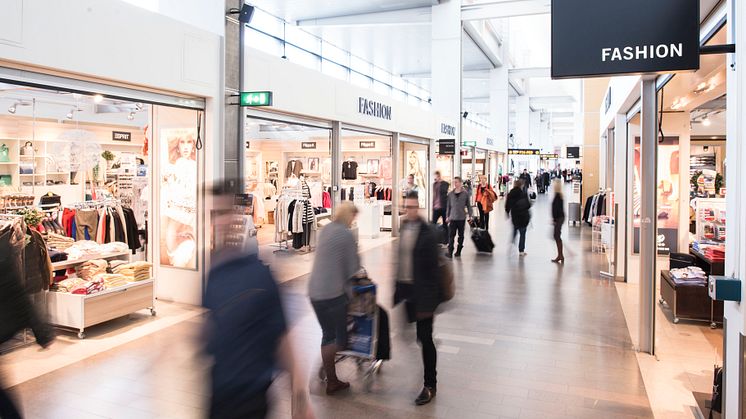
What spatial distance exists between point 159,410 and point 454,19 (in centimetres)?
1757

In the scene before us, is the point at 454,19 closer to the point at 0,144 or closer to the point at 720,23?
the point at 0,144

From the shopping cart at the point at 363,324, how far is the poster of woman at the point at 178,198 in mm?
3711

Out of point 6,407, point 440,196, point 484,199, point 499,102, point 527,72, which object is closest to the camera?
point 6,407

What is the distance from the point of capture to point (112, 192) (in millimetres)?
12383

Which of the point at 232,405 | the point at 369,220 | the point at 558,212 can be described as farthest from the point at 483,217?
the point at 232,405

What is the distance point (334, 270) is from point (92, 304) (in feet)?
11.7

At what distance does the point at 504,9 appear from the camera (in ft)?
61.6

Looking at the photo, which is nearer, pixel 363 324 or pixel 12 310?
pixel 12 310

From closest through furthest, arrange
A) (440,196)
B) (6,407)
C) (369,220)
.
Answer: (6,407) < (440,196) < (369,220)

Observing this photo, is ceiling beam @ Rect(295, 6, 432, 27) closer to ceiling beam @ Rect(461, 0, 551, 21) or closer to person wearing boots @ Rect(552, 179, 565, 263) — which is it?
ceiling beam @ Rect(461, 0, 551, 21)

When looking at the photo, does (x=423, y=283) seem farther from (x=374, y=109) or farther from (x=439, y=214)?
(x=374, y=109)

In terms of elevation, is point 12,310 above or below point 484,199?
below

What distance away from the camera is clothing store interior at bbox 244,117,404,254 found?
15109mm

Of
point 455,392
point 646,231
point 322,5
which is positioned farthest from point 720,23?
point 322,5
